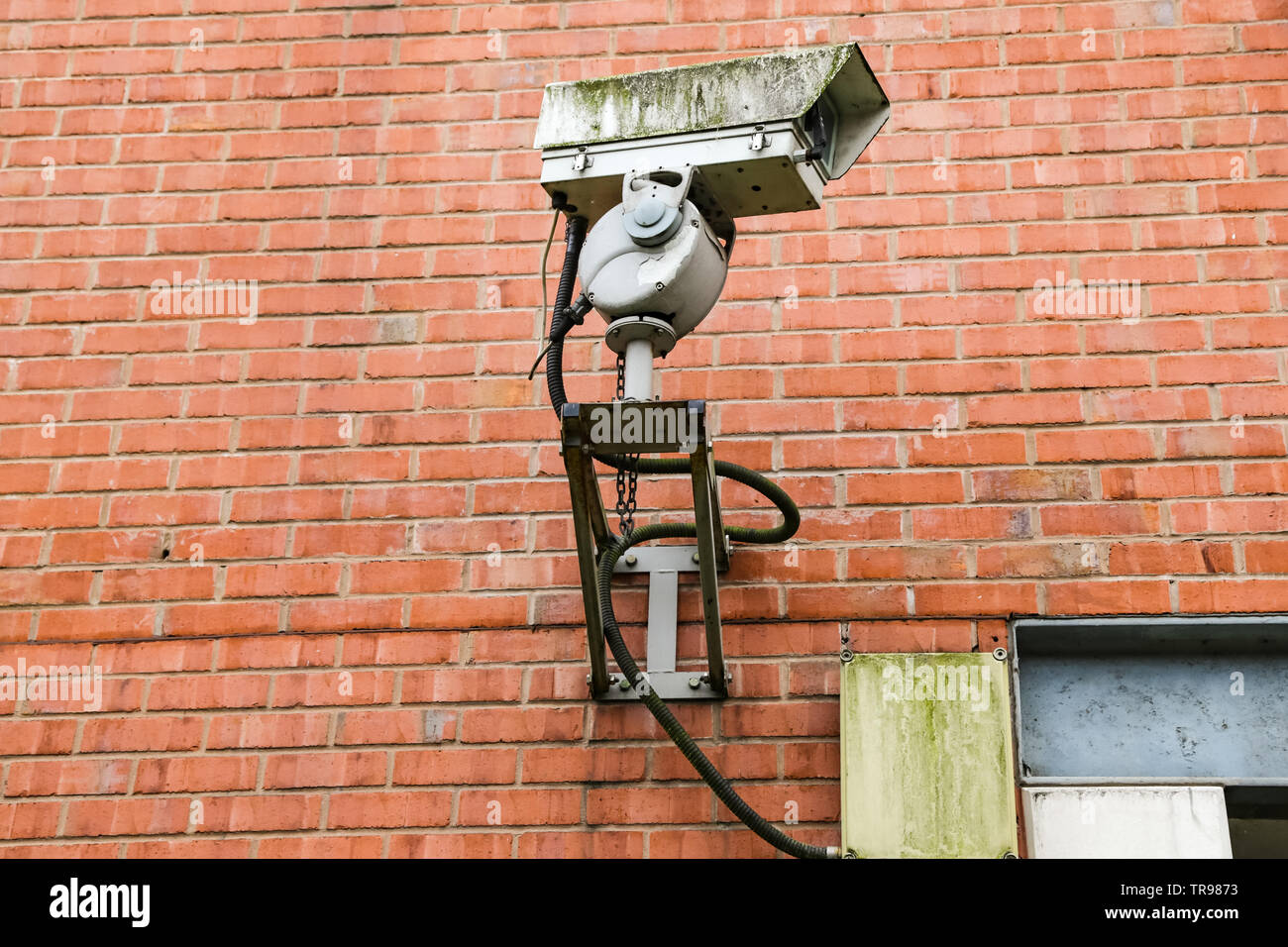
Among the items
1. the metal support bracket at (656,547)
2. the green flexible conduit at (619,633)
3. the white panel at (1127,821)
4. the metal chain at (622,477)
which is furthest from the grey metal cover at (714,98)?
the white panel at (1127,821)

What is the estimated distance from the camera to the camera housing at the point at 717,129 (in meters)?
2.67

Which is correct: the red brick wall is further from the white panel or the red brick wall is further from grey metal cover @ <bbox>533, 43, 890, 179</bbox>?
grey metal cover @ <bbox>533, 43, 890, 179</bbox>

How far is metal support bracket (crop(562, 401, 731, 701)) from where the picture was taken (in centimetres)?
249

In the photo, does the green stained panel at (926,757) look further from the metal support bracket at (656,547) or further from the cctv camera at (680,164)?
the cctv camera at (680,164)

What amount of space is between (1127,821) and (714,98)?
1559mm

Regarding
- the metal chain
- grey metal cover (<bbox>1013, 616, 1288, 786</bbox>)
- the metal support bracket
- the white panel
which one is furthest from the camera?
grey metal cover (<bbox>1013, 616, 1288, 786</bbox>)

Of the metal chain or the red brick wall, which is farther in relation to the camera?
the red brick wall

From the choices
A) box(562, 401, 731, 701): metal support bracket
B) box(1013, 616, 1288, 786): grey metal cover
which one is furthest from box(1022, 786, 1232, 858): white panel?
box(562, 401, 731, 701): metal support bracket

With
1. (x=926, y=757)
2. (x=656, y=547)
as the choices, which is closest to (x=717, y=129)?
(x=656, y=547)

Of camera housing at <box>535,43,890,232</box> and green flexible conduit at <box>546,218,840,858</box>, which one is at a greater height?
camera housing at <box>535,43,890,232</box>

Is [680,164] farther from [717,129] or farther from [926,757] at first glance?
[926,757]

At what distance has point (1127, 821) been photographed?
282 cm

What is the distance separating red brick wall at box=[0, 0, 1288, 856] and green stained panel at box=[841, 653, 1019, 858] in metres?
0.11

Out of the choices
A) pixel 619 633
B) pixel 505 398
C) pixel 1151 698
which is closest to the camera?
pixel 619 633
